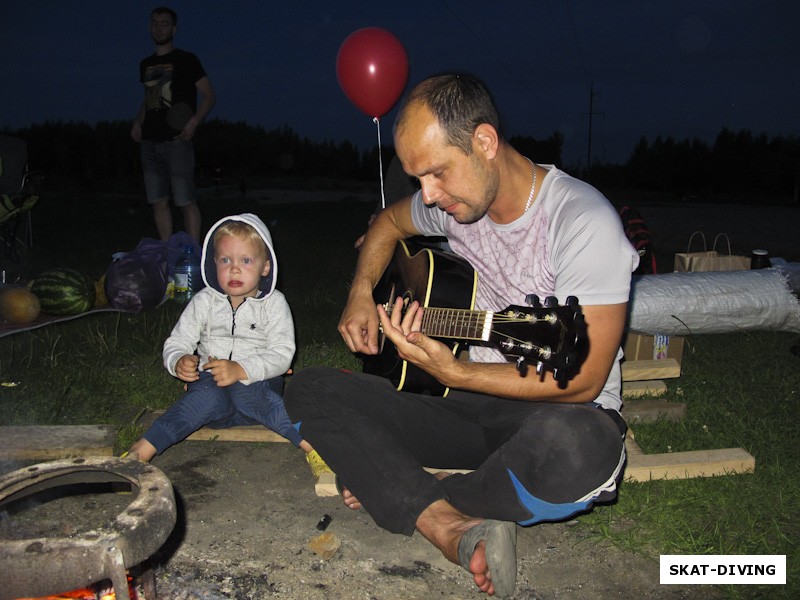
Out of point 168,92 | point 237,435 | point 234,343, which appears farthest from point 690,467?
point 168,92

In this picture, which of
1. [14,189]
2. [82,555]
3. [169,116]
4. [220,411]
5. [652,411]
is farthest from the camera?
[14,189]

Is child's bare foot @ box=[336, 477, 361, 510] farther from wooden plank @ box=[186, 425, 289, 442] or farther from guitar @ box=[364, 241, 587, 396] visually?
wooden plank @ box=[186, 425, 289, 442]

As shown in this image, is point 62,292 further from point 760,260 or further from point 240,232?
point 760,260

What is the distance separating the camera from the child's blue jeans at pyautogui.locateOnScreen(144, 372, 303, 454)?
3.42 meters

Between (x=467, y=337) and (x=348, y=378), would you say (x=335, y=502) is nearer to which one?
(x=348, y=378)

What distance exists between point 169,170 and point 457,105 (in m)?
5.57

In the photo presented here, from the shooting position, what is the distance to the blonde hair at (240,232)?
12.2 ft

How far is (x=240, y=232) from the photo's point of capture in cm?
373

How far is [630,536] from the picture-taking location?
9.17 feet

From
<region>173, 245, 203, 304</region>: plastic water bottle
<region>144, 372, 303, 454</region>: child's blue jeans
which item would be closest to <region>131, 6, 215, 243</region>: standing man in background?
<region>173, 245, 203, 304</region>: plastic water bottle

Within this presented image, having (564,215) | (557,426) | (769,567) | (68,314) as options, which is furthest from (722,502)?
(68,314)

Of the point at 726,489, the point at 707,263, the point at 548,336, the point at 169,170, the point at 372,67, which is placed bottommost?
the point at 726,489

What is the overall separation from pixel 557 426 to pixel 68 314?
5265 millimetres

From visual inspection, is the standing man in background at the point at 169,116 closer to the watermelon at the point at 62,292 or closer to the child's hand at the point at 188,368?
the watermelon at the point at 62,292
